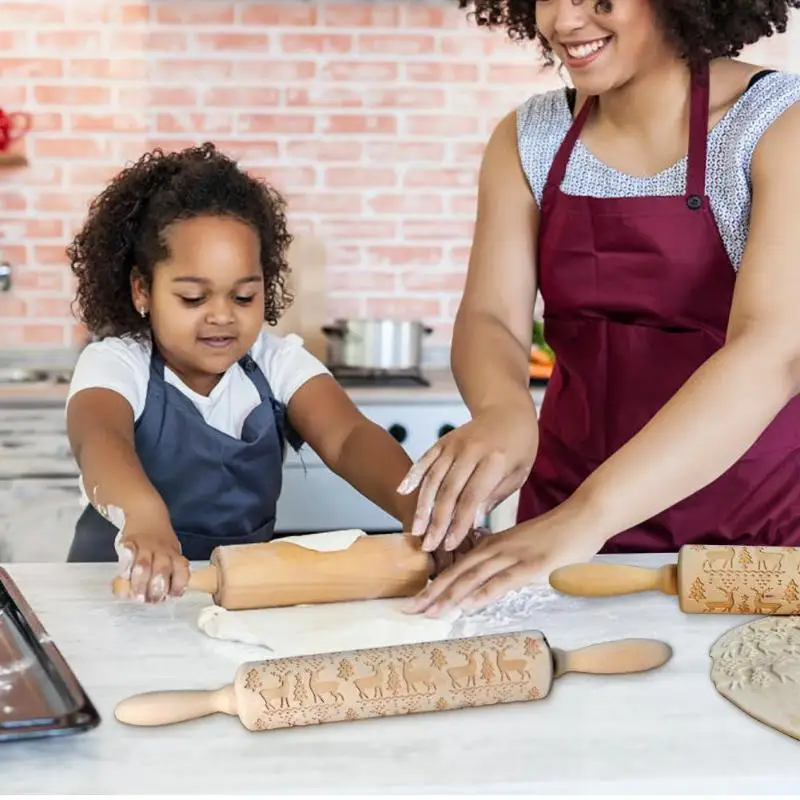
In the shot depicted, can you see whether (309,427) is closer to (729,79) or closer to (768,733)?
(729,79)

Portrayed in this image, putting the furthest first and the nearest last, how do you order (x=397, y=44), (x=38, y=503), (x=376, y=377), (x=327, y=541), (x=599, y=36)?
(x=397, y=44)
(x=376, y=377)
(x=38, y=503)
(x=599, y=36)
(x=327, y=541)

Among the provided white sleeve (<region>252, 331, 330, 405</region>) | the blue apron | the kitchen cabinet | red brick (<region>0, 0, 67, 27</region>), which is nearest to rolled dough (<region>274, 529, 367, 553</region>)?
the blue apron

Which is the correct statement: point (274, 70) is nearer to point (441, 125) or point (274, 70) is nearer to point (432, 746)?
point (441, 125)

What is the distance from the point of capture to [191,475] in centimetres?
171

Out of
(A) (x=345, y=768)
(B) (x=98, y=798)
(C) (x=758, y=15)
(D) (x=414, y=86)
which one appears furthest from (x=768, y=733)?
(D) (x=414, y=86)

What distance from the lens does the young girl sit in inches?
65.7

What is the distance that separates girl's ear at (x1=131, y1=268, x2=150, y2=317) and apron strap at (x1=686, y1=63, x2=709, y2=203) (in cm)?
79

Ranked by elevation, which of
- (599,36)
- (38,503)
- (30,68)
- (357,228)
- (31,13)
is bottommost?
(38,503)

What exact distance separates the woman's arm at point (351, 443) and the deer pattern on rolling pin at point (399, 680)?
57 cm

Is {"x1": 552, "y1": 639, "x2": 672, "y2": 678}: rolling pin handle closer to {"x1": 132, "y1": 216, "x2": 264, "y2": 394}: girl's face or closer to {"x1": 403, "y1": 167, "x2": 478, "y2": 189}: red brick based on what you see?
{"x1": 132, "y1": 216, "x2": 264, "y2": 394}: girl's face

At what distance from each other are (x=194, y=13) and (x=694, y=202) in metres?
1.99

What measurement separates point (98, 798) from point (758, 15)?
1.21 metres

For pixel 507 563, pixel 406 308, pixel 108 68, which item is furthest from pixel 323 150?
pixel 507 563

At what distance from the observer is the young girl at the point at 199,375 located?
1670 millimetres
